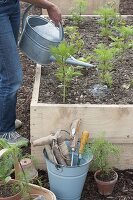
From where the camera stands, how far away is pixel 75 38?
489 cm

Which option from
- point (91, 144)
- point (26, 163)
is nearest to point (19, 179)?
point (26, 163)

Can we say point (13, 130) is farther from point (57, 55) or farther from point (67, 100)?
point (57, 55)

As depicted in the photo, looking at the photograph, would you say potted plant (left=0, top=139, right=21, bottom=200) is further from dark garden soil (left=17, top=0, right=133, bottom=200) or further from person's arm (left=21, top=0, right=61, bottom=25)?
person's arm (left=21, top=0, right=61, bottom=25)

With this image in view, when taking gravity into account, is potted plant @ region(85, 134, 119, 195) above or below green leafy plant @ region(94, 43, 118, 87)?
below

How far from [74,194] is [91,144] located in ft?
1.26

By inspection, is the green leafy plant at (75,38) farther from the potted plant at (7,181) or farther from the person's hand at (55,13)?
the potted plant at (7,181)

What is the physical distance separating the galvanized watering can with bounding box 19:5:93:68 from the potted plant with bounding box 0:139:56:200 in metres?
1.12

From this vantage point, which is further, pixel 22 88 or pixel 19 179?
pixel 22 88

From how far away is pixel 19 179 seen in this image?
307 centimetres

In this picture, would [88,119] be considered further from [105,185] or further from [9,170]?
[9,170]

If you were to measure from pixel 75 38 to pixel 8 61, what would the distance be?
1.44 metres

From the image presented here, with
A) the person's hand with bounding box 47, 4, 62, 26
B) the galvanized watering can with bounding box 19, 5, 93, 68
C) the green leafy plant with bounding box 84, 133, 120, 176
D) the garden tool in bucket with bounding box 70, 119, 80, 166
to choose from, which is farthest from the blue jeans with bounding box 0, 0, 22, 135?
the green leafy plant with bounding box 84, 133, 120, 176

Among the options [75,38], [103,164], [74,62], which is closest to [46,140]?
[103,164]

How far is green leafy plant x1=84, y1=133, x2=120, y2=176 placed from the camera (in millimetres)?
3291
